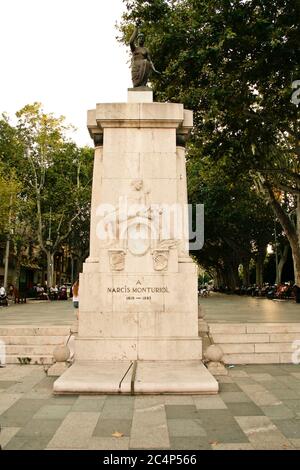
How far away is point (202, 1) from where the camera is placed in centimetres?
1694

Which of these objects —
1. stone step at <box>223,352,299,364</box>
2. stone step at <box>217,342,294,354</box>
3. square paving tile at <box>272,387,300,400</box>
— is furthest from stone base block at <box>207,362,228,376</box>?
stone step at <box>217,342,294,354</box>

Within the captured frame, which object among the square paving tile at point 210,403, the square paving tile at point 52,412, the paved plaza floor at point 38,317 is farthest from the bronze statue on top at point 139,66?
the square paving tile at point 52,412

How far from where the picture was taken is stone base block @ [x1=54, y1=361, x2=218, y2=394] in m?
7.27

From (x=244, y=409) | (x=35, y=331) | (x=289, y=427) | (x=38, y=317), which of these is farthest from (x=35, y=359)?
(x=38, y=317)

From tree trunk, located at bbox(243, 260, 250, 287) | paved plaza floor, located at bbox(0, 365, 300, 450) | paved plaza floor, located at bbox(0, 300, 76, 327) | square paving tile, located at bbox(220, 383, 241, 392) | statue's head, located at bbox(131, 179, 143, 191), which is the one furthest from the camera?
tree trunk, located at bbox(243, 260, 250, 287)

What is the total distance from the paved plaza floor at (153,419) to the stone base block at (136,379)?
6.2 inches

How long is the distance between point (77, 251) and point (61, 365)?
44.0 meters

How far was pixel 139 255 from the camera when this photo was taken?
980 cm

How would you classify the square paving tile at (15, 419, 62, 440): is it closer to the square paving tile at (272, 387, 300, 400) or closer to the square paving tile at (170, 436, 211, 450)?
the square paving tile at (170, 436, 211, 450)

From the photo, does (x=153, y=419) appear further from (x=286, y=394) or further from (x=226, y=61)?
(x=226, y=61)

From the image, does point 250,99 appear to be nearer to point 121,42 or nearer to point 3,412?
point 121,42

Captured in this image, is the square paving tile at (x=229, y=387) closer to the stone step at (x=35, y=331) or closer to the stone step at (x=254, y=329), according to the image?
the stone step at (x=254, y=329)

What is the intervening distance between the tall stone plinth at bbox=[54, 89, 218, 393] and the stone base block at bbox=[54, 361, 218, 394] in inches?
1.5
